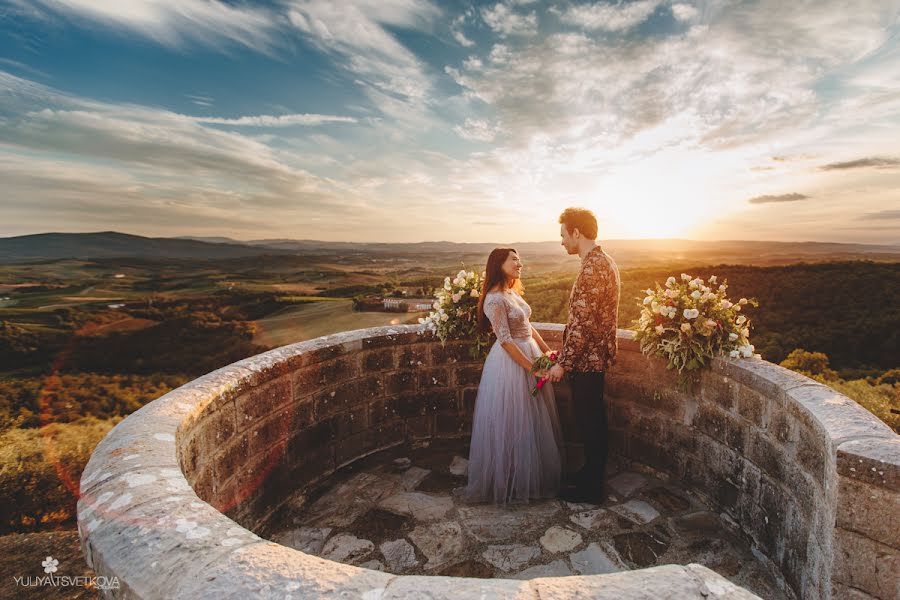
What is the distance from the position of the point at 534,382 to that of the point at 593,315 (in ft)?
2.79

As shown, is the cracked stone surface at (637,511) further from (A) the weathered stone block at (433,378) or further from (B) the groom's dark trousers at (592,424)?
(A) the weathered stone block at (433,378)

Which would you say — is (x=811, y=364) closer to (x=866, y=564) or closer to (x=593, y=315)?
(x=593, y=315)

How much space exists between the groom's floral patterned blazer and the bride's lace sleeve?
499 millimetres

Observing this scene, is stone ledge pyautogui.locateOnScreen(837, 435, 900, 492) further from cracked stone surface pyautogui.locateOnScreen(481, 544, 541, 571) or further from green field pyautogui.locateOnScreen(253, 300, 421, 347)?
green field pyautogui.locateOnScreen(253, 300, 421, 347)

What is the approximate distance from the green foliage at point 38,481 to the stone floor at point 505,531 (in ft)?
5.41

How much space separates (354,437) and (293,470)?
0.70m

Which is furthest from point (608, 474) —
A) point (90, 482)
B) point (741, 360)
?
point (90, 482)

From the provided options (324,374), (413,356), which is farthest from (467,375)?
(324,374)

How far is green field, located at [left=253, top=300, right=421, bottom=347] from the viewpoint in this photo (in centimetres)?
2047

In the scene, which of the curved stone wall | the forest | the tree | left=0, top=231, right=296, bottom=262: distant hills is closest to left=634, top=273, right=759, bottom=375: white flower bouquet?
the curved stone wall

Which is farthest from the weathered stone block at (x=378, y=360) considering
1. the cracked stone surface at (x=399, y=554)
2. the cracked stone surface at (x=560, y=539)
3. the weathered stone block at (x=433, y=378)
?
the cracked stone surface at (x=560, y=539)

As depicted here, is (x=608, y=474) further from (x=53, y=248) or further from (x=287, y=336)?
(x=53, y=248)

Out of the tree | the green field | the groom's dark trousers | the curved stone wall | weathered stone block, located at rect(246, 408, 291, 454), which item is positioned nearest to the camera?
the curved stone wall

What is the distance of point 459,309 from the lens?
14.9 ft
